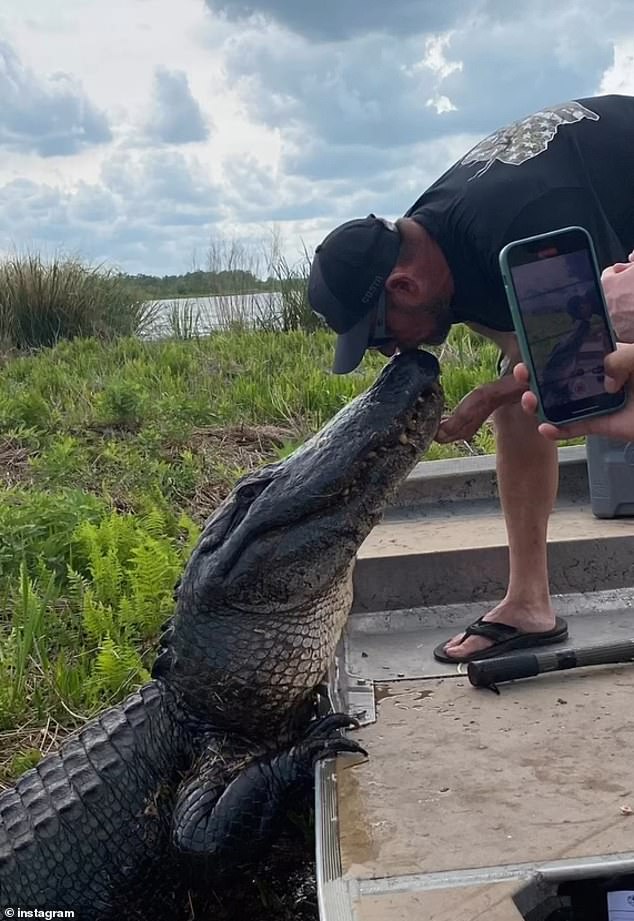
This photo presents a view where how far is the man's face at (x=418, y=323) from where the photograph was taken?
103 inches

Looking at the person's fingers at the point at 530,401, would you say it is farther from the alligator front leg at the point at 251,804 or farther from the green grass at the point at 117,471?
the green grass at the point at 117,471

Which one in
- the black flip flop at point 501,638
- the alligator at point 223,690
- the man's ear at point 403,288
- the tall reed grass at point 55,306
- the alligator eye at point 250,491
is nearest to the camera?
the alligator at point 223,690

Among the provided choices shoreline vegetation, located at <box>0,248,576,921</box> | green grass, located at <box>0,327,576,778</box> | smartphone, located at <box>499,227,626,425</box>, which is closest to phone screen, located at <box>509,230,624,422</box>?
smartphone, located at <box>499,227,626,425</box>

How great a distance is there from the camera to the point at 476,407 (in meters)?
2.43

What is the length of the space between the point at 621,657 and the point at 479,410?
0.70 meters

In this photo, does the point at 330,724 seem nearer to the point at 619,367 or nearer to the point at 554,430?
the point at 554,430

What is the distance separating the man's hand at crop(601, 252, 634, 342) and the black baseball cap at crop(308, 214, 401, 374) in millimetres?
901

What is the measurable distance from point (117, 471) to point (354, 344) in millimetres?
2442

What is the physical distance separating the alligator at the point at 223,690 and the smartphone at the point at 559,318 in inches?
23.1

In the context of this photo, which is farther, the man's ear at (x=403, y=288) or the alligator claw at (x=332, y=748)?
the man's ear at (x=403, y=288)

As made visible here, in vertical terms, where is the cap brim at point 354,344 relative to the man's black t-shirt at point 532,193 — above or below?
below

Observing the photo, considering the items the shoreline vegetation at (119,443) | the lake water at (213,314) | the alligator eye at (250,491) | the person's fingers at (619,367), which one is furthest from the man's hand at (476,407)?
the lake water at (213,314)

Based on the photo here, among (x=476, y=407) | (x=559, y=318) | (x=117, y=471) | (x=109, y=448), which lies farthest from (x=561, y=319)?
(x=109, y=448)

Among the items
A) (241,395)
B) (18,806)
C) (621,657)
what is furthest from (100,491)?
(621,657)
